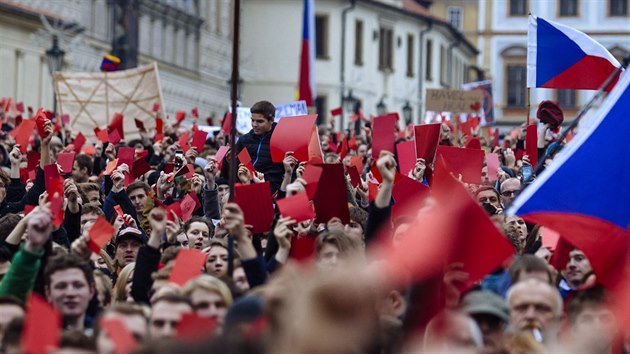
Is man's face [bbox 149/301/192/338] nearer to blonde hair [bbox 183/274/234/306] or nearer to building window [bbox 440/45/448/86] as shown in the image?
blonde hair [bbox 183/274/234/306]

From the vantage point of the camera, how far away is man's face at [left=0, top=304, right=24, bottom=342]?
7676 millimetres

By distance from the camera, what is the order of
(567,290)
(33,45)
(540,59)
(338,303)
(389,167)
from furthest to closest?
(33,45), (540,59), (567,290), (389,167), (338,303)

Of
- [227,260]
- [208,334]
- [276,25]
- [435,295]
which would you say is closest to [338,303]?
[208,334]

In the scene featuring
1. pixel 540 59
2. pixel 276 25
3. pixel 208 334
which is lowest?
pixel 208 334

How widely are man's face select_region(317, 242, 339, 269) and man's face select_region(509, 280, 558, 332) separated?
1.30 metres

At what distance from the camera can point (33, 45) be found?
1673 inches

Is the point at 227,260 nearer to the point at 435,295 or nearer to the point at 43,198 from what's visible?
the point at 43,198

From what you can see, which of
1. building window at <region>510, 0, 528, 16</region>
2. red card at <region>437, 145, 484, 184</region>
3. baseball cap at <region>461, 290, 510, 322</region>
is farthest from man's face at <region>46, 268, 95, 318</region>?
building window at <region>510, 0, 528, 16</region>

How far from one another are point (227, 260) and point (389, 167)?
1.18 m

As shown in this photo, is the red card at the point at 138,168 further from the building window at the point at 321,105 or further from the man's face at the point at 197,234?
the building window at the point at 321,105

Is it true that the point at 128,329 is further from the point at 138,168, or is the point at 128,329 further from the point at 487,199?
the point at 138,168

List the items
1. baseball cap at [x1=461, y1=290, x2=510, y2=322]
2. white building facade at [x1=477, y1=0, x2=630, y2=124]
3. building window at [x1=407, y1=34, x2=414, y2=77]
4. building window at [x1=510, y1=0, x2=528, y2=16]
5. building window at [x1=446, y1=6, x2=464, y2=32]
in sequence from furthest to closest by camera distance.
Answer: building window at [x1=446, y1=6, x2=464, y2=32]
building window at [x1=510, y1=0, x2=528, y2=16]
white building facade at [x1=477, y1=0, x2=630, y2=124]
building window at [x1=407, y1=34, x2=414, y2=77]
baseball cap at [x1=461, y1=290, x2=510, y2=322]

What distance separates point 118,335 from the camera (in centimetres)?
688

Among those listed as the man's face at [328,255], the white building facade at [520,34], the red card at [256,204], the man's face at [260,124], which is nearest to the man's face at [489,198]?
the man's face at [260,124]
